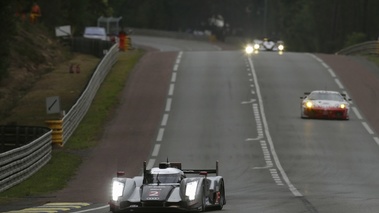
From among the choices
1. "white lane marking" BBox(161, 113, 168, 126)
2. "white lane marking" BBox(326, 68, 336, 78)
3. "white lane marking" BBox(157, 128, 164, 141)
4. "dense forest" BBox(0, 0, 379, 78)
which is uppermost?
"dense forest" BBox(0, 0, 379, 78)

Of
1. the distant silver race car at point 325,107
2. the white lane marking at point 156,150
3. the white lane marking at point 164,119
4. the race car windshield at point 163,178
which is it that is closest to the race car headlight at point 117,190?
the race car windshield at point 163,178

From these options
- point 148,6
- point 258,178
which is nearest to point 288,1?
point 148,6

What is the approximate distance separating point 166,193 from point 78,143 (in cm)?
2115

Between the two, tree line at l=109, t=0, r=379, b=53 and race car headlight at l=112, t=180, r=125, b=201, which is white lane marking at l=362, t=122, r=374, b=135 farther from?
tree line at l=109, t=0, r=379, b=53

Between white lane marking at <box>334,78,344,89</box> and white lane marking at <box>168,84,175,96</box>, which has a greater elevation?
white lane marking at <box>334,78,344,89</box>

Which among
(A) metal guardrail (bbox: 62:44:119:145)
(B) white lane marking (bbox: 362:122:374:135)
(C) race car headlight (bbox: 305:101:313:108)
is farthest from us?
(C) race car headlight (bbox: 305:101:313:108)

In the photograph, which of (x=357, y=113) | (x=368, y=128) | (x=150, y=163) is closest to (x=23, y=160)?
(x=150, y=163)

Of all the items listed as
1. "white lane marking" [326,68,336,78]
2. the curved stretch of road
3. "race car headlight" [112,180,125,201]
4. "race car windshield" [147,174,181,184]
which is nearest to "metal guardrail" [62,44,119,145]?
the curved stretch of road

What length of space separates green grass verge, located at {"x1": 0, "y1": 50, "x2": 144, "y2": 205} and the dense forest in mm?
6493

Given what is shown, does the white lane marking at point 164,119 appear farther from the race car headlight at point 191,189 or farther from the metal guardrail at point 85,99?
the race car headlight at point 191,189

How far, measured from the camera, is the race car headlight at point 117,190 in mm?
22219

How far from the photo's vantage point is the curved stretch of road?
1128 inches

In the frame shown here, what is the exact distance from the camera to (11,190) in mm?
29672

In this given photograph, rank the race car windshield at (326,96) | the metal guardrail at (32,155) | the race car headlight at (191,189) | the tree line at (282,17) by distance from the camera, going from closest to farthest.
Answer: the race car headlight at (191,189) → the metal guardrail at (32,155) → the race car windshield at (326,96) → the tree line at (282,17)
